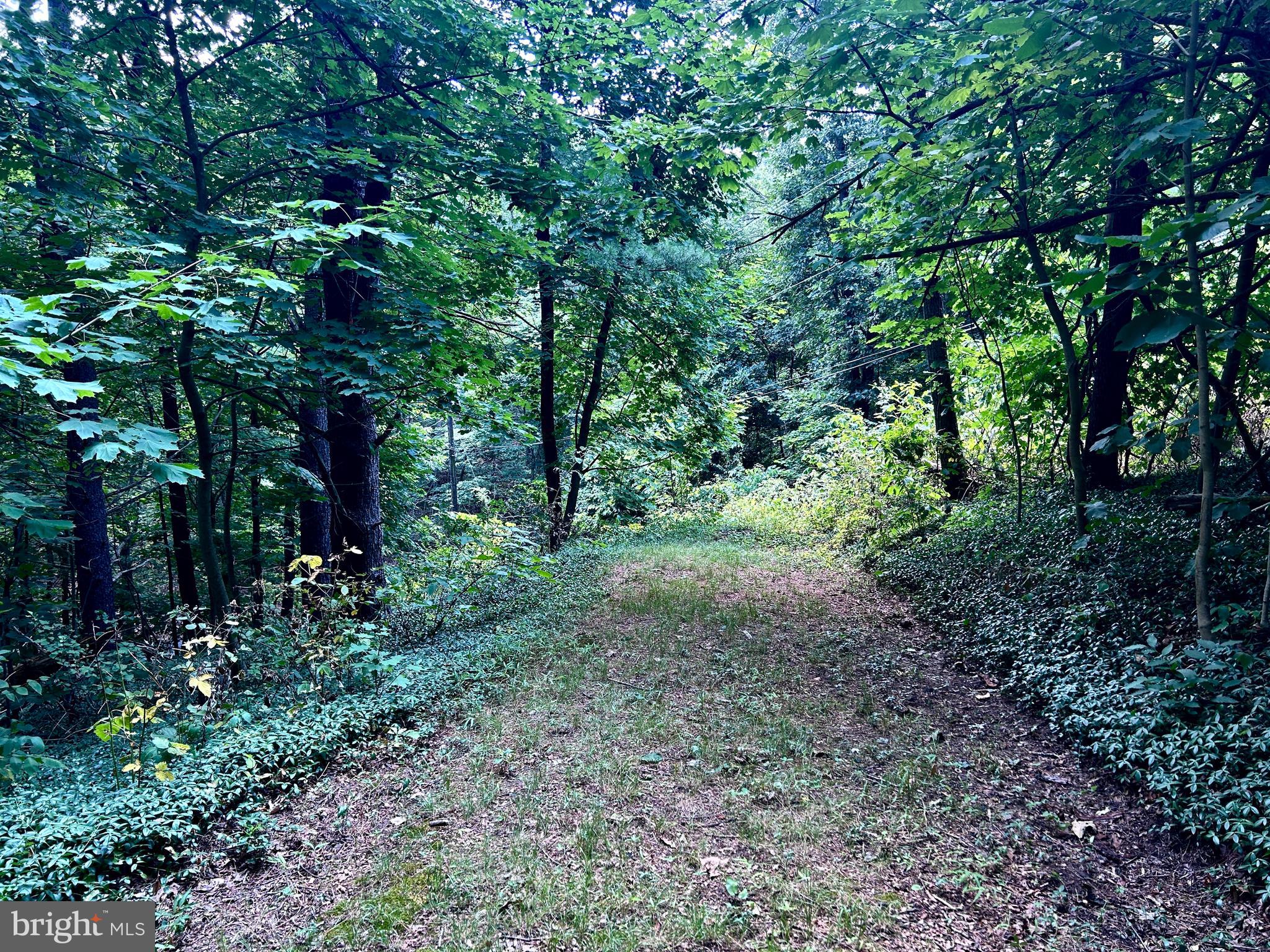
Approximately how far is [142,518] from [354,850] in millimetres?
11452

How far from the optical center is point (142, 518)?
1134cm

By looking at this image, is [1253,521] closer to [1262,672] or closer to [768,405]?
[1262,672]

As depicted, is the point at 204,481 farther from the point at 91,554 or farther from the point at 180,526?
the point at 180,526

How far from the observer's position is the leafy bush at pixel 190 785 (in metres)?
2.68

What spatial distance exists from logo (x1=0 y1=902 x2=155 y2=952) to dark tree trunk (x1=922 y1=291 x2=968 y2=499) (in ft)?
32.2

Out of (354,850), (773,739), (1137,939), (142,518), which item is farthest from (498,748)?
(142,518)

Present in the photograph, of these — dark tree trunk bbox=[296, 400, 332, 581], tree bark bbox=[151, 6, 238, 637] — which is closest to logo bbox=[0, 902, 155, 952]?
tree bark bbox=[151, 6, 238, 637]

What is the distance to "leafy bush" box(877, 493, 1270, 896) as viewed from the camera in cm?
305

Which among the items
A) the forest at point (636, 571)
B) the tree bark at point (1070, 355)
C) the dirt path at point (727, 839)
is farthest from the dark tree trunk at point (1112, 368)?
the dirt path at point (727, 839)

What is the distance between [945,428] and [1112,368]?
3.24 metres

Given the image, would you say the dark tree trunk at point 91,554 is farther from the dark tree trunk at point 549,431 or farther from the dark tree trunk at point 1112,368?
the dark tree trunk at point 1112,368

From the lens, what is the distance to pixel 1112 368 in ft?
21.2

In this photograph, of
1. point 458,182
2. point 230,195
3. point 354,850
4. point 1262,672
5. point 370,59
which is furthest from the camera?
point 230,195

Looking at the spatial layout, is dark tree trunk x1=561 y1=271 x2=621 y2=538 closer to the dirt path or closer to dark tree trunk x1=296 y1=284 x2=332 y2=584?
dark tree trunk x1=296 y1=284 x2=332 y2=584
